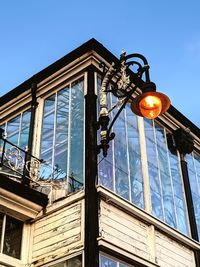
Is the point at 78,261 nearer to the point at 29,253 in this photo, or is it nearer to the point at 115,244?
the point at 115,244

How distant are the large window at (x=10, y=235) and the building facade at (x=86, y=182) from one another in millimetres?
20

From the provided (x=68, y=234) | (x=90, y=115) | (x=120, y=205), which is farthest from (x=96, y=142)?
(x=68, y=234)

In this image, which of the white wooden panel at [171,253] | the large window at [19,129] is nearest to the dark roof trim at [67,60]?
the large window at [19,129]

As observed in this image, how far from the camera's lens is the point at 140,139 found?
11.6 metres

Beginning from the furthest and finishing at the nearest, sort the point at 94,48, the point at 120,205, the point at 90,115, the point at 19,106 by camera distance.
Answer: the point at 19,106, the point at 94,48, the point at 90,115, the point at 120,205

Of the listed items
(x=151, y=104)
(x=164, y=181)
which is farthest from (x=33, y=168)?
(x=151, y=104)

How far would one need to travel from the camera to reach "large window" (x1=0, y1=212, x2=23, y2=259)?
959cm

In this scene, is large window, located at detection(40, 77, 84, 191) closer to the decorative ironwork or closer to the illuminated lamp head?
the decorative ironwork

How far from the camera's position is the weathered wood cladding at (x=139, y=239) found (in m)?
9.14

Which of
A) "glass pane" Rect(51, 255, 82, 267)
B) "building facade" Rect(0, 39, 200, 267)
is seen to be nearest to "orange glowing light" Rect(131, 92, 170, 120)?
"building facade" Rect(0, 39, 200, 267)

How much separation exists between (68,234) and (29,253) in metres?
1.11

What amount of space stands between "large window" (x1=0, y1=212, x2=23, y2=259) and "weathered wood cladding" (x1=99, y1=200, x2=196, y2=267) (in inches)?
77.2

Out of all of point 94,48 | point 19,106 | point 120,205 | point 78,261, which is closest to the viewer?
point 78,261

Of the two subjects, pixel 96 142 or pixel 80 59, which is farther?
pixel 80 59
